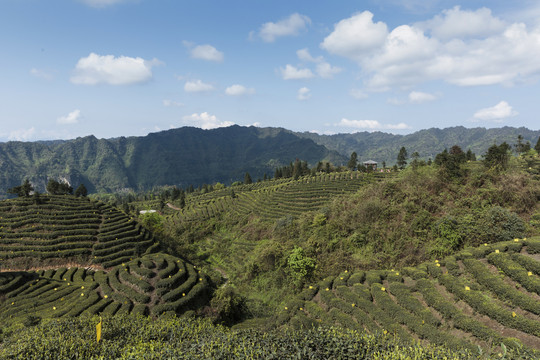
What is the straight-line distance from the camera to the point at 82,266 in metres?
39.8

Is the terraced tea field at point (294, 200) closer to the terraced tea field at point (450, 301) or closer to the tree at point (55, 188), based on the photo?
the tree at point (55, 188)

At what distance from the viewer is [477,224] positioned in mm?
24844

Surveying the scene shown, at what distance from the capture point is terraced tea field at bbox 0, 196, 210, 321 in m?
27.1

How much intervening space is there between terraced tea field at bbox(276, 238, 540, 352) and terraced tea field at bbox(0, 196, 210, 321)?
15.2 meters

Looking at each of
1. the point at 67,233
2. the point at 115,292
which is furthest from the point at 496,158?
the point at 67,233

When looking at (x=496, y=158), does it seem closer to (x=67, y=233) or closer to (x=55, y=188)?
(x=67, y=233)

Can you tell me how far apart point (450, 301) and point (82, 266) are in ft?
162

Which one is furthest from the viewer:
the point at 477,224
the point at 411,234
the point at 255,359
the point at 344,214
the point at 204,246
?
the point at 204,246

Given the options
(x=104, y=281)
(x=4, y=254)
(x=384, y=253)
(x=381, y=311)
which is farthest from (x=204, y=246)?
(x=381, y=311)

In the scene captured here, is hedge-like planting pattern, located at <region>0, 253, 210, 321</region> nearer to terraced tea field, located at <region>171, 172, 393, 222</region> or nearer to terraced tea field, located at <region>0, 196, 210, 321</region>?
terraced tea field, located at <region>0, 196, 210, 321</region>

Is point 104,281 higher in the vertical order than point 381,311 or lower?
lower

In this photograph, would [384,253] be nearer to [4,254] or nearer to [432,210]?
[432,210]

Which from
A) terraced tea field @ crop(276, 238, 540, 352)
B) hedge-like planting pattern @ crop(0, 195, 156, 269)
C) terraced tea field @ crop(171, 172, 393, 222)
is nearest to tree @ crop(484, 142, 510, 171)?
terraced tea field @ crop(276, 238, 540, 352)

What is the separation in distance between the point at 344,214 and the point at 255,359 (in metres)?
30.5
